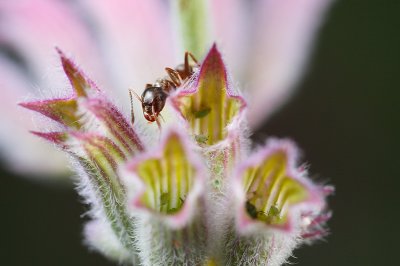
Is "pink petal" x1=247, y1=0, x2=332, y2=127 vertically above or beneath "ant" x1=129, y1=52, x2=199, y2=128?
above

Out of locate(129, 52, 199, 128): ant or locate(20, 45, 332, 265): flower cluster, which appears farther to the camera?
locate(129, 52, 199, 128): ant

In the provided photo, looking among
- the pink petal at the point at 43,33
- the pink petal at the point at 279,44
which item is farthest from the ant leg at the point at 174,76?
the pink petal at the point at 279,44

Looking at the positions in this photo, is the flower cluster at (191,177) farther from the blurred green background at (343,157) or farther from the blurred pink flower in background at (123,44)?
the blurred green background at (343,157)

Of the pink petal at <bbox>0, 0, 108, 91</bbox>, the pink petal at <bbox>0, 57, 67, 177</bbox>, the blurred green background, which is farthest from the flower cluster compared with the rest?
the blurred green background

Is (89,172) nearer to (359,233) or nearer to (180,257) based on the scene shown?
(180,257)

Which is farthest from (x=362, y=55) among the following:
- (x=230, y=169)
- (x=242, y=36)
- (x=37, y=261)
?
(x=230, y=169)

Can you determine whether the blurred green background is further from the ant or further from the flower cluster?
the flower cluster
